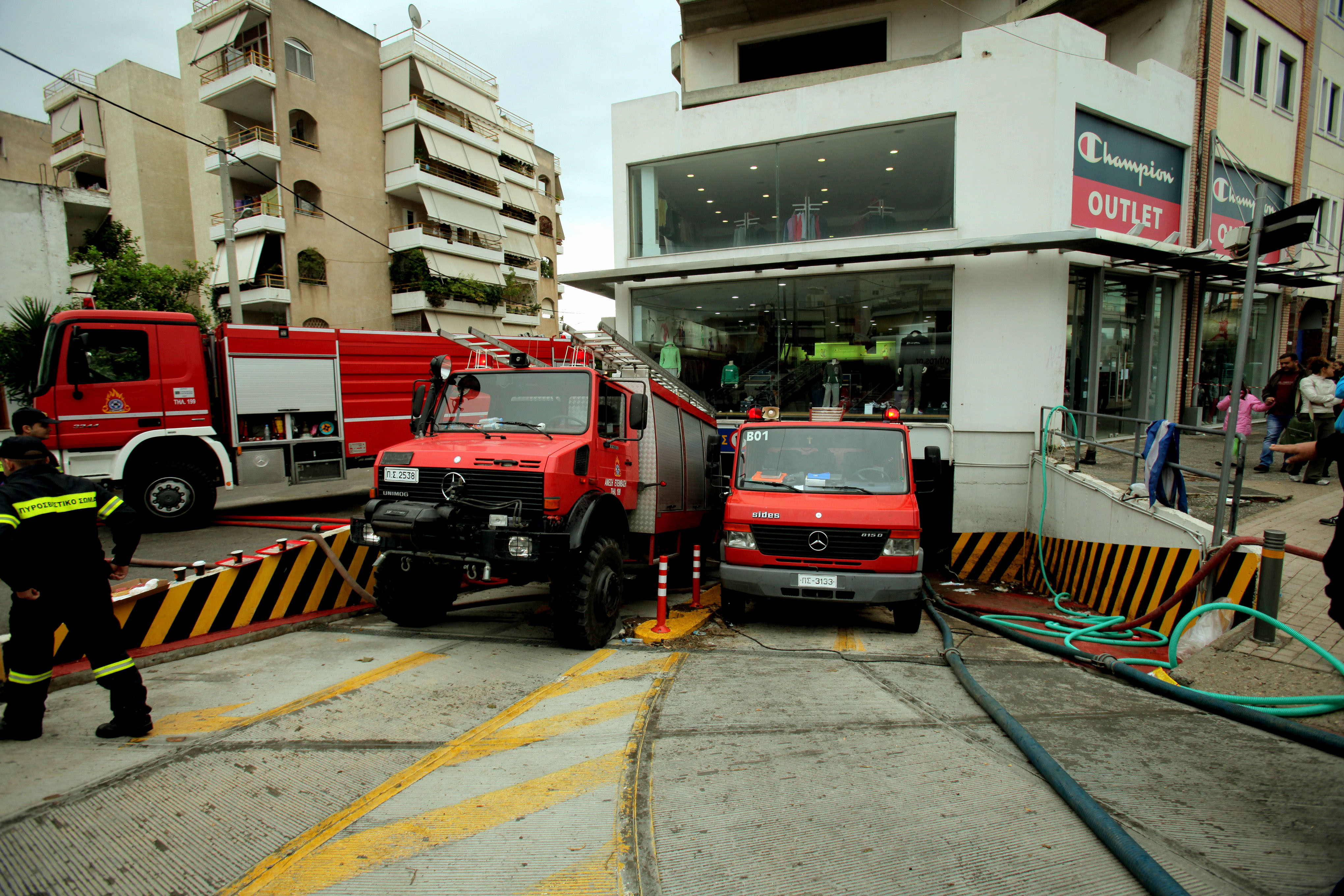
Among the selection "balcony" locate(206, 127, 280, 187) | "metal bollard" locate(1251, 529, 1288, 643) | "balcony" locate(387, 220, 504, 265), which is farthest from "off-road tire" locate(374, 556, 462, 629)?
"balcony" locate(387, 220, 504, 265)

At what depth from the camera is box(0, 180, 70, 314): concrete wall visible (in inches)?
813

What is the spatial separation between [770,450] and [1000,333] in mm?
7555

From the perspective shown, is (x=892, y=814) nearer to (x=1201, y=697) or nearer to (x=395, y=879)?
(x=395, y=879)

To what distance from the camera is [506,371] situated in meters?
6.59

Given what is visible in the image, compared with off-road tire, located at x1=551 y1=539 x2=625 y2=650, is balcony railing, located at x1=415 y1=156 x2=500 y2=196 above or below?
above

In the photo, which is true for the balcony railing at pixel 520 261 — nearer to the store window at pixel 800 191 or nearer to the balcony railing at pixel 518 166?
the balcony railing at pixel 518 166

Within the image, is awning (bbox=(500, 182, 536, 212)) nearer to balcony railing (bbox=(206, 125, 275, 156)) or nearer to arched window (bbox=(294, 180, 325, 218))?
arched window (bbox=(294, 180, 325, 218))

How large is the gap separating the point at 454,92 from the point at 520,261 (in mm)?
9176

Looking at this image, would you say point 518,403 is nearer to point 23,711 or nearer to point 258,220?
point 23,711

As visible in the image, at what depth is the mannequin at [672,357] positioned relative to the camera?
1523cm

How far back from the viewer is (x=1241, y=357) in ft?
16.8

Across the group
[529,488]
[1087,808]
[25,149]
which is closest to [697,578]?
[529,488]

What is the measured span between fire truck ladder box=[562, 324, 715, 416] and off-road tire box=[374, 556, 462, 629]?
291cm

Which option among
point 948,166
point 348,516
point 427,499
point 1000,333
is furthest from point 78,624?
point 948,166
